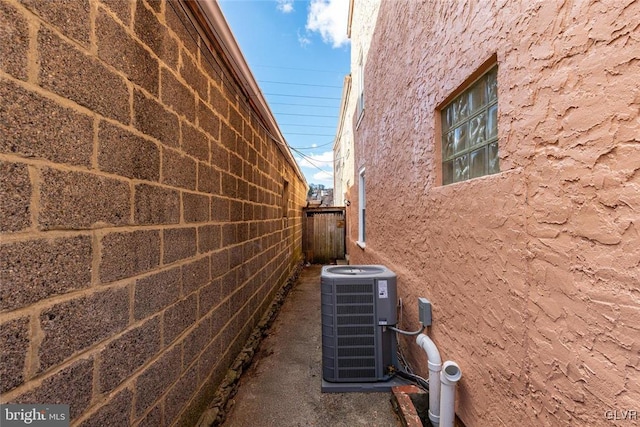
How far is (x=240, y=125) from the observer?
330 cm

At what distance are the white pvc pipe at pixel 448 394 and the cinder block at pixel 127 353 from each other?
5.95ft

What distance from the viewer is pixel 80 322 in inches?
43.5

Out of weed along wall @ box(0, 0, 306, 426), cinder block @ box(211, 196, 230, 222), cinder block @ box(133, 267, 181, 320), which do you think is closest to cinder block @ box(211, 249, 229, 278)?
weed along wall @ box(0, 0, 306, 426)

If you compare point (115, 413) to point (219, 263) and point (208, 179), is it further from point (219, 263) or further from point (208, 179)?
point (208, 179)

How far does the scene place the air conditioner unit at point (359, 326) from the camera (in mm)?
2662

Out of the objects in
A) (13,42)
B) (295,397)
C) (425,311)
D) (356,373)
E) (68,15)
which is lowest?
(295,397)

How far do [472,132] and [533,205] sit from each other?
88 centimetres

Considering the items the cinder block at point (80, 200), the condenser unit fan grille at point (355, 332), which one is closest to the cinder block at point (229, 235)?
the condenser unit fan grille at point (355, 332)

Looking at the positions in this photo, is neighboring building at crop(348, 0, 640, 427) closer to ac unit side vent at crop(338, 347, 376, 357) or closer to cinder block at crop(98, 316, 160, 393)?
ac unit side vent at crop(338, 347, 376, 357)

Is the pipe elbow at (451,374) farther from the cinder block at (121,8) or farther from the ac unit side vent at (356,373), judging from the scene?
the cinder block at (121,8)

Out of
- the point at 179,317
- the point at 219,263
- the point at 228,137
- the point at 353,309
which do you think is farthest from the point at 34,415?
the point at 228,137

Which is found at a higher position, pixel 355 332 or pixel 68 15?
pixel 68 15

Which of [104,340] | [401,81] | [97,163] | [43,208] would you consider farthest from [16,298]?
[401,81]

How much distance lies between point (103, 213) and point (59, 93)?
0.49 m
